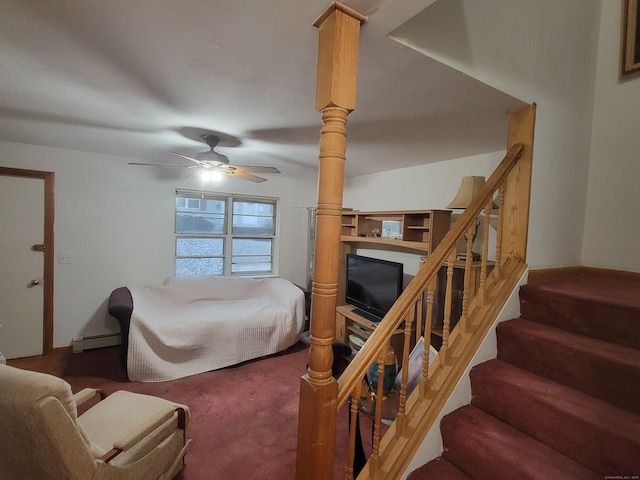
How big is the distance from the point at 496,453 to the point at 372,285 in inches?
82.2

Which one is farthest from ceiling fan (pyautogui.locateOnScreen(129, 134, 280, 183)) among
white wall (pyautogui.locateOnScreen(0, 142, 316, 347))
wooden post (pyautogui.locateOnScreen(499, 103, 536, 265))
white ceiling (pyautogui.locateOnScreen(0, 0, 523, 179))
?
wooden post (pyautogui.locateOnScreen(499, 103, 536, 265))

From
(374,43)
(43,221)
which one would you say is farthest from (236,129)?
(43,221)

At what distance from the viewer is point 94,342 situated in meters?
3.41

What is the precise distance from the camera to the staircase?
1122mm

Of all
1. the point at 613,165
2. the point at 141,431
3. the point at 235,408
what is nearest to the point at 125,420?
the point at 141,431

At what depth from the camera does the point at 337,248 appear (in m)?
1.07

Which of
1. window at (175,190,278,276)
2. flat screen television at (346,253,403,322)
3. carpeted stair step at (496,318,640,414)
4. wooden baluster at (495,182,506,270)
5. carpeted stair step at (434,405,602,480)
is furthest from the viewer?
window at (175,190,278,276)

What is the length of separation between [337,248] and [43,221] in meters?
3.65

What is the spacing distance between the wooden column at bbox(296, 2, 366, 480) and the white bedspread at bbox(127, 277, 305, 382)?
2.19 metres

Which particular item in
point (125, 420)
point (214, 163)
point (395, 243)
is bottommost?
point (125, 420)

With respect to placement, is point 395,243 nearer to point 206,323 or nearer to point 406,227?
point 406,227

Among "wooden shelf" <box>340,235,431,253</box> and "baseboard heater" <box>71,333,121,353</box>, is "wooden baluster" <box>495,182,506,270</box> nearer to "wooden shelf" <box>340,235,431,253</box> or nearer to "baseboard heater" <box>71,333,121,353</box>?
"wooden shelf" <box>340,235,431,253</box>

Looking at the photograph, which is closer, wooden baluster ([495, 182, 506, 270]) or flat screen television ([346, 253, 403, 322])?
wooden baluster ([495, 182, 506, 270])

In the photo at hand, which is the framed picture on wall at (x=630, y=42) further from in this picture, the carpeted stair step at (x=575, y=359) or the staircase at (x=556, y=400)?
the carpeted stair step at (x=575, y=359)
